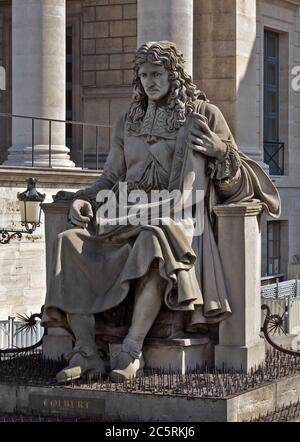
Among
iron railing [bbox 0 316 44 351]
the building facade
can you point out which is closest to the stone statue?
iron railing [bbox 0 316 44 351]

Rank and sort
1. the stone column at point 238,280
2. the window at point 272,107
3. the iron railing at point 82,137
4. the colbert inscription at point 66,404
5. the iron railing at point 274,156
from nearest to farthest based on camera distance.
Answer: the colbert inscription at point 66,404 < the stone column at point 238,280 < the iron railing at point 82,137 < the window at point 272,107 < the iron railing at point 274,156

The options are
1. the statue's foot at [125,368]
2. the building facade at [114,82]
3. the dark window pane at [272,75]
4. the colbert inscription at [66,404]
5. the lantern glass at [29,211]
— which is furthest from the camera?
the dark window pane at [272,75]

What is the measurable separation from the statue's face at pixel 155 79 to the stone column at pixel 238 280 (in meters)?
1.24

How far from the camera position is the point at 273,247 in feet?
126

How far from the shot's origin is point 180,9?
28.3 m

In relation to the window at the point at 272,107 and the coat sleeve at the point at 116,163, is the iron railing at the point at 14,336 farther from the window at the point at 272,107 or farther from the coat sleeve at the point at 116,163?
the window at the point at 272,107

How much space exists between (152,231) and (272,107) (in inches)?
→ 1010

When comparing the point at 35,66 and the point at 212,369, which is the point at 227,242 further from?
the point at 35,66

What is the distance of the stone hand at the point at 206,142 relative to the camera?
13.6m

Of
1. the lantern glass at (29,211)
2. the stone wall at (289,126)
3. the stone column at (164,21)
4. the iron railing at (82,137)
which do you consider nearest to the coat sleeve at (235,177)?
the lantern glass at (29,211)

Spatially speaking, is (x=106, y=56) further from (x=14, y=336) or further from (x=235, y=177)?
(x=235, y=177)

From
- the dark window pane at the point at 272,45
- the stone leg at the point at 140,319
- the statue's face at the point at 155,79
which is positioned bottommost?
the stone leg at the point at 140,319

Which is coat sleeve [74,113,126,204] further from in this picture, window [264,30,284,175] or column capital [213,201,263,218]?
window [264,30,284,175]
